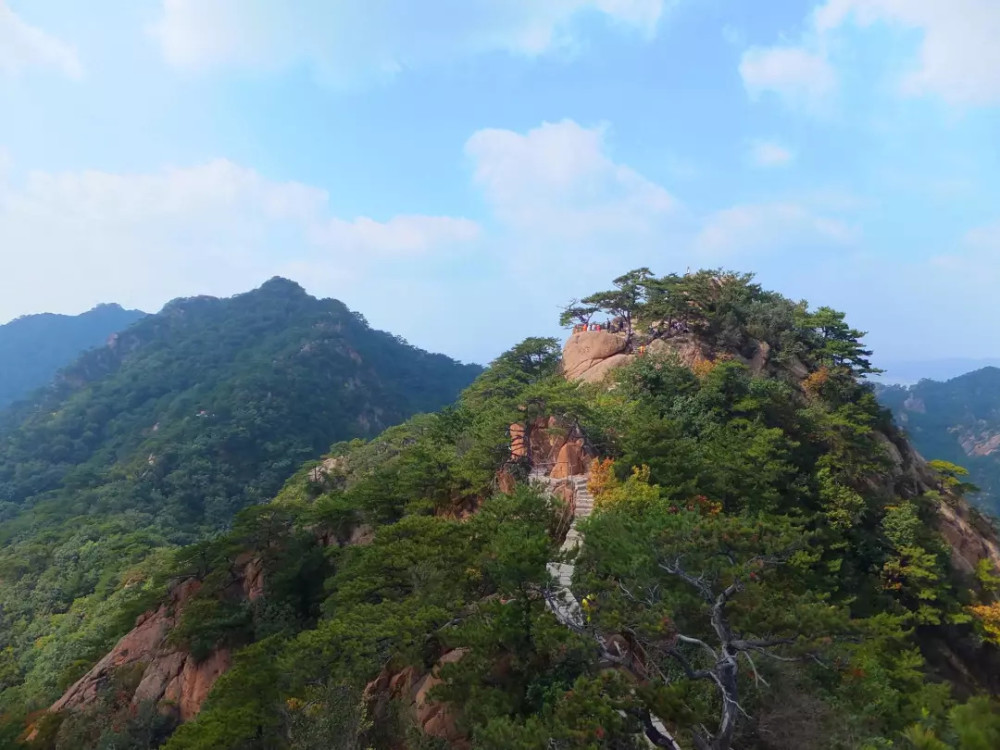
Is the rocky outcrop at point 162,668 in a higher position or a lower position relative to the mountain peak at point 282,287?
lower

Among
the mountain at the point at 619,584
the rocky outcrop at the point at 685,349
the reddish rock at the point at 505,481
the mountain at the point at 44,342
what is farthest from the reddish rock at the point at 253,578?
the mountain at the point at 44,342

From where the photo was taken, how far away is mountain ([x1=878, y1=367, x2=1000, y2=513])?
3531 inches

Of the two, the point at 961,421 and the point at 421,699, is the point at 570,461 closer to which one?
the point at 421,699

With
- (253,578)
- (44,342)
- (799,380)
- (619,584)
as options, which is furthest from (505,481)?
(44,342)

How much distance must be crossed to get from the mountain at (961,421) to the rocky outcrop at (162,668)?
90.7m

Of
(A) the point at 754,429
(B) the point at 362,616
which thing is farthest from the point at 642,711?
(A) the point at 754,429

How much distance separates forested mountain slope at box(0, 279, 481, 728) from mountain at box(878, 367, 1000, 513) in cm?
8713

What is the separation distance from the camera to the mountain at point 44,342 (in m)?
139

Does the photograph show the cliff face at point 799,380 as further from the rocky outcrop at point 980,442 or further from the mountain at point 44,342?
the mountain at point 44,342

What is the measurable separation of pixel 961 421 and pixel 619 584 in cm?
14157

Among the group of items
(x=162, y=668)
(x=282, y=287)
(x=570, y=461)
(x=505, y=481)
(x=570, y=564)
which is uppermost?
(x=282, y=287)

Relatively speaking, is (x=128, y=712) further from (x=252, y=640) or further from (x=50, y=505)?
(x=50, y=505)

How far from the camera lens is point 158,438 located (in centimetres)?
6247

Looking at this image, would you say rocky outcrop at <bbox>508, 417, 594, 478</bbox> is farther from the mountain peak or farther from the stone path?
the mountain peak
